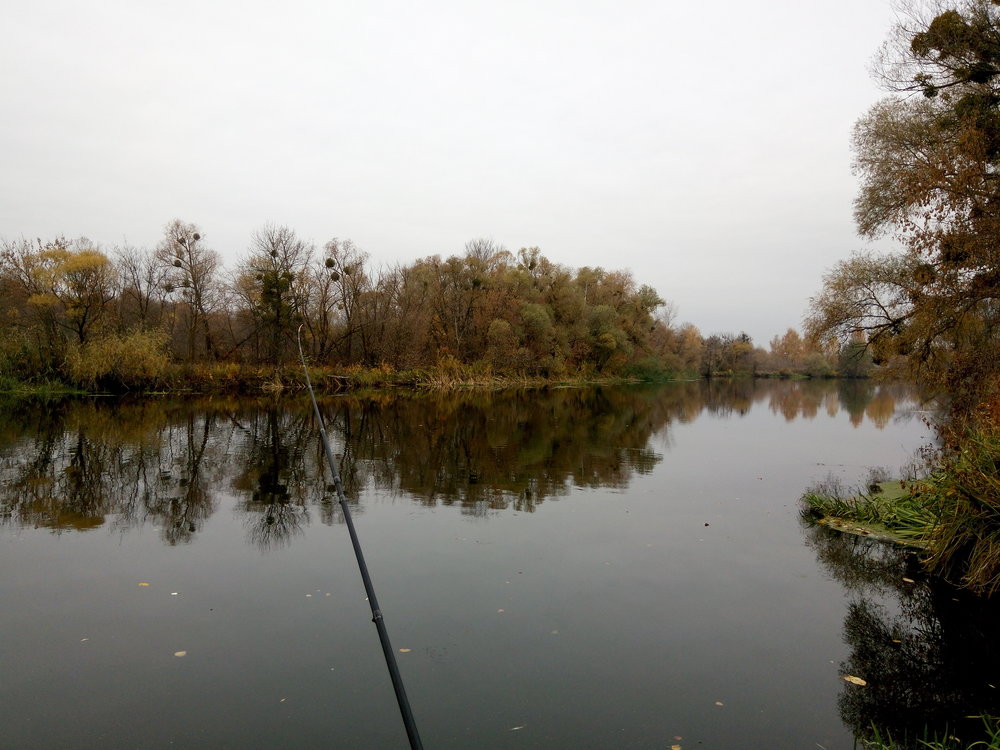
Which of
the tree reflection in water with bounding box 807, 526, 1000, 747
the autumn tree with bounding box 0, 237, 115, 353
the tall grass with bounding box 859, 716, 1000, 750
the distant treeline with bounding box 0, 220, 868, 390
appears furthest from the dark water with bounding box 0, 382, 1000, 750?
the autumn tree with bounding box 0, 237, 115, 353

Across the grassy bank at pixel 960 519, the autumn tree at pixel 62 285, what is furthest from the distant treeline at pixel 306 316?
the grassy bank at pixel 960 519

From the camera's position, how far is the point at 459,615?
570cm

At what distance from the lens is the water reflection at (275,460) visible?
9383 mm

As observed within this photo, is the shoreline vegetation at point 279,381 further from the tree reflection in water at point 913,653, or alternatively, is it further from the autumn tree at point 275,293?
the tree reflection in water at point 913,653

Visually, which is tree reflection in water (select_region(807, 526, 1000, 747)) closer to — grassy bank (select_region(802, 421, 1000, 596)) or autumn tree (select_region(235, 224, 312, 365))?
grassy bank (select_region(802, 421, 1000, 596))

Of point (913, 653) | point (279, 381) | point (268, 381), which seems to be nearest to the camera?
point (913, 653)

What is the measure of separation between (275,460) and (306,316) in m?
27.9

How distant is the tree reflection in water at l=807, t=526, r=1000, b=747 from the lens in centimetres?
421

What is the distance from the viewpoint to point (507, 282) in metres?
50.0

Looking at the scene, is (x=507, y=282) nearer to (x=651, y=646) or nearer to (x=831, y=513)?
(x=831, y=513)

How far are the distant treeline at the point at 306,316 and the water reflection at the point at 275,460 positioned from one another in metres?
6.04

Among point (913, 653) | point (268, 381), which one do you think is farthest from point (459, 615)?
point (268, 381)

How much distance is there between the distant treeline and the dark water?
1351 centimetres

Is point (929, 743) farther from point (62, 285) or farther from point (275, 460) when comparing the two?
point (62, 285)
